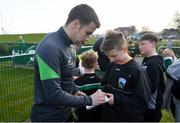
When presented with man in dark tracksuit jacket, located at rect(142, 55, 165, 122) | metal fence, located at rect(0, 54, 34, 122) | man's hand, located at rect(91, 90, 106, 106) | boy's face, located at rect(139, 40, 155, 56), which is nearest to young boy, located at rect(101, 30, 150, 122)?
man's hand, located at rect(91, 90, 106, 106)

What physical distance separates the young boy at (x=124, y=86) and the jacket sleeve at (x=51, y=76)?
2.64ft

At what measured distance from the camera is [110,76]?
365 centimetres

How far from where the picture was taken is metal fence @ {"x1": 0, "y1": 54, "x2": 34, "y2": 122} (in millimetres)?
6522

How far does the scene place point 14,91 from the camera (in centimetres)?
660

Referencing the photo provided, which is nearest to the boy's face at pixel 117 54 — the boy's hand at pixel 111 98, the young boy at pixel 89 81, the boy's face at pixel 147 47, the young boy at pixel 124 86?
the young boy at pixel 124 86

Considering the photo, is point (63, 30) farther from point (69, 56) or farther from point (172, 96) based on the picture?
point (172, 96)

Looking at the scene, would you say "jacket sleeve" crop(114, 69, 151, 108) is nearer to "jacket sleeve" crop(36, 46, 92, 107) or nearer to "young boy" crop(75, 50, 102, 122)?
"jacket sleeve" crop(36, 46, 92, 107)

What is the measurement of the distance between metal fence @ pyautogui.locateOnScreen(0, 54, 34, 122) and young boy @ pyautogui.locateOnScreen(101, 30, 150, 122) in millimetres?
3327

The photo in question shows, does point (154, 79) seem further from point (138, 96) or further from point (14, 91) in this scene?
point (14, 91)

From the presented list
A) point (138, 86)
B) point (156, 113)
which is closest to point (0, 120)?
point (156, 113)

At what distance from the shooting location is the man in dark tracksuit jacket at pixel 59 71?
2658 mm

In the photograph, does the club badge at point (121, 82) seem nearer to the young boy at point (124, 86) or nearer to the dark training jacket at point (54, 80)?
the young boy at point (124, 86)

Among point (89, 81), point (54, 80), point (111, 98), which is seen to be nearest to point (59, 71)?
point (54, 80)

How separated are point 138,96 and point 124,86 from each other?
190mm
